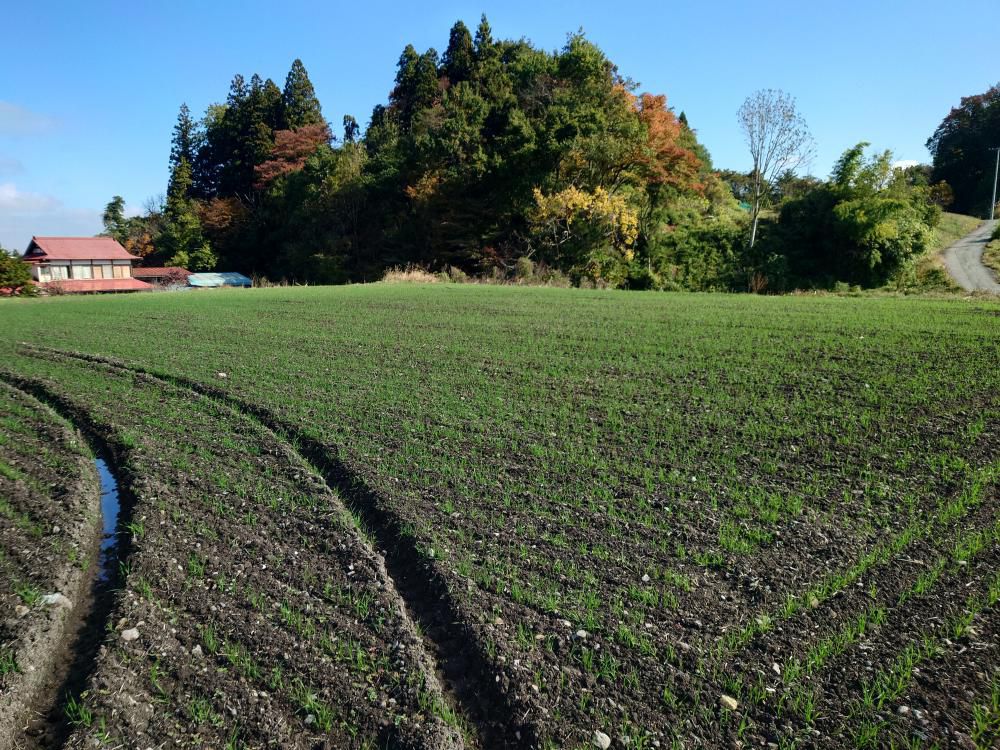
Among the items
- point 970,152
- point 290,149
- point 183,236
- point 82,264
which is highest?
point 290,149

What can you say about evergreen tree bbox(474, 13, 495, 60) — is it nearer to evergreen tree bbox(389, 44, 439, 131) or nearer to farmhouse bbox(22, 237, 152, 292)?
evergreen tree bbox(389, 44, 439, 131)

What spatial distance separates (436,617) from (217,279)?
54440 millimetres

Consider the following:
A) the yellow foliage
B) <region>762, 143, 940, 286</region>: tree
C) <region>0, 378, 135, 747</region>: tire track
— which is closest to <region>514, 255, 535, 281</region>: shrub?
the yellow foliage

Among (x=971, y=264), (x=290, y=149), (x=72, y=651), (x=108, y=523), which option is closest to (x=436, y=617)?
(x=72, y=651)

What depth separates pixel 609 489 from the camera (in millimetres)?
4922

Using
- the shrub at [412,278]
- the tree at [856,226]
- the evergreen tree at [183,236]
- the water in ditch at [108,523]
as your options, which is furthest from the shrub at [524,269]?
the evergreen tree at [183,236]

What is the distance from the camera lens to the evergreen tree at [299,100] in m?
56.7

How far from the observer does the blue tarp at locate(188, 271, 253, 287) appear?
49.6m

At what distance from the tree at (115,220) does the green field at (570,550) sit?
65.2 m

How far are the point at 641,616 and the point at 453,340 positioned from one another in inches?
371

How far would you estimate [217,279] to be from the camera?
51531 millimetres

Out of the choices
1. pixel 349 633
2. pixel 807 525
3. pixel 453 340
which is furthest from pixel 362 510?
pixel 453 340

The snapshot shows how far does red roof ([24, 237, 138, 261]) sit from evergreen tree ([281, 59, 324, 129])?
19.0m

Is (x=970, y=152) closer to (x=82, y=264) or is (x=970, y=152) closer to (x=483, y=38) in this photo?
(x=483, y=38)
